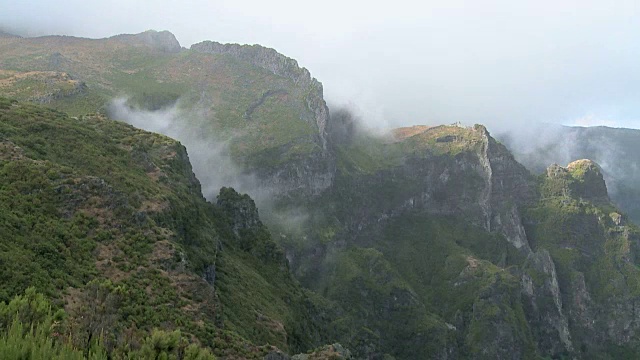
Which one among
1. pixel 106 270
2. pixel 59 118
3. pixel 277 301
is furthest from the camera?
pixel 277 301

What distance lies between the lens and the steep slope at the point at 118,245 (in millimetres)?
61906

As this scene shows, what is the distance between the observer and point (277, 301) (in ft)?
384

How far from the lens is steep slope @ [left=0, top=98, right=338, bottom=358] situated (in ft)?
203

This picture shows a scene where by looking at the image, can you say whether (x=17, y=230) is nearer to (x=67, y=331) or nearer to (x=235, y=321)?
(x=235, y=321)

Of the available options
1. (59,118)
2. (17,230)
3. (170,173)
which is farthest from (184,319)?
(59,118)

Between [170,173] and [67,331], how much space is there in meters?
78.2

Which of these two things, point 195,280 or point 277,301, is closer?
point 195,280

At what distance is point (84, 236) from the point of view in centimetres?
7656

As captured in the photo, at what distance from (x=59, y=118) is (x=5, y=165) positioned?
98.8 feet

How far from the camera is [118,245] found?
7806cm

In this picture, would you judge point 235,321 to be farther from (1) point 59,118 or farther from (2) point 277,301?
(1) point 59,118

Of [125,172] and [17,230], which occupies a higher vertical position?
[125,172]

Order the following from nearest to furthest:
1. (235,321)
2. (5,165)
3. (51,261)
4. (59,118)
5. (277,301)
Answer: (51,261), (5,165), (235,321), (59,118), (277,301)

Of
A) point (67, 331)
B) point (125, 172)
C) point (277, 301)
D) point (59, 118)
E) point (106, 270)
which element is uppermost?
point (59, 118)
